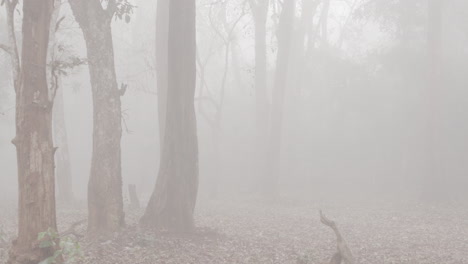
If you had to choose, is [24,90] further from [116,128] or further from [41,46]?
[116,128]

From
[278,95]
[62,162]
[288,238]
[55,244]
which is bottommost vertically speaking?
[288,238]

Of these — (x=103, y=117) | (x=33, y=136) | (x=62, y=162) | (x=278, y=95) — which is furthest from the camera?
(x=278, y=95)

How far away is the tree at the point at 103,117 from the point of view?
12219 mm

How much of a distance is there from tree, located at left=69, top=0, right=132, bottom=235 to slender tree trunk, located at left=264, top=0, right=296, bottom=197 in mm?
14233

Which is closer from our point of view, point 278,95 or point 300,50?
point 278,95

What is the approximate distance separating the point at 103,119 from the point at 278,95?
48.5ft

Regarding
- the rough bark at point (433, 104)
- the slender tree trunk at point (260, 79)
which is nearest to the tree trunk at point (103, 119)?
the rough bark at point (433, 104)

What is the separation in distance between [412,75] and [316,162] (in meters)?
8.07

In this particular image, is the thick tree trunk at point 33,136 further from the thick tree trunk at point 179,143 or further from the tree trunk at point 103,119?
the thick tree trunk at point 179,143

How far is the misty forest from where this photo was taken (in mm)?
8805

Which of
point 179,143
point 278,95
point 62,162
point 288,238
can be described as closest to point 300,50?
point 278,95

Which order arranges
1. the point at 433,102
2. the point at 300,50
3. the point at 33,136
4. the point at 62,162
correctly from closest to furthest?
the point at 33,136 → the point at 433,102 → the point at 62,162 → the point at 300,50

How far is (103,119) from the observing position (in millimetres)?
12352

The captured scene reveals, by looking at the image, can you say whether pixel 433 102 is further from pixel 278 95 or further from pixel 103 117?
pixel 103 117
